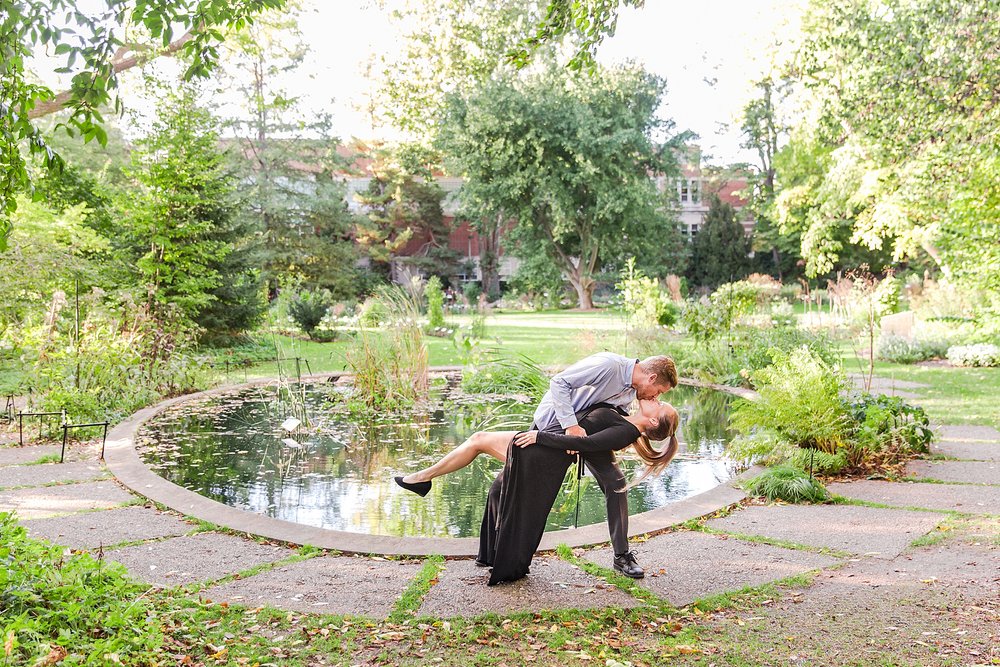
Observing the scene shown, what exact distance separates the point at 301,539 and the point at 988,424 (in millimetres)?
6651

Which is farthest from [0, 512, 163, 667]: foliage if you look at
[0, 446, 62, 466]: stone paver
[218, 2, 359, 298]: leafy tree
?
[218, 2, 359, 298]: leafy tree

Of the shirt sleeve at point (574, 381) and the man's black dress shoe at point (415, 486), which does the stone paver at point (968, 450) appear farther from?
the man's black dress shoe at point (415, 486)

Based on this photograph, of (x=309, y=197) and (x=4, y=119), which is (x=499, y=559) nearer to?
(x=4, y=119)

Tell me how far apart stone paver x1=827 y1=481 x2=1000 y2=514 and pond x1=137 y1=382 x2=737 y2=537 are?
977 millimetres

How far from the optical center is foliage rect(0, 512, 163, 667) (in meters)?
2.51

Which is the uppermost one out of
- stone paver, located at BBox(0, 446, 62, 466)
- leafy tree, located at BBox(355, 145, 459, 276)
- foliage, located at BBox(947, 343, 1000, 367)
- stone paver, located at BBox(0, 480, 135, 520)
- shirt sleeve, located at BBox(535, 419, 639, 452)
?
leafy tree, located at BBox(355, 145, 459, 276)

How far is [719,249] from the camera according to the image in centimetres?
3709

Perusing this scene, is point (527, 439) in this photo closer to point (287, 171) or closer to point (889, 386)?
point (889, 386)

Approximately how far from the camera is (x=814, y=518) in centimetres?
477

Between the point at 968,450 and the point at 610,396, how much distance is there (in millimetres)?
4448

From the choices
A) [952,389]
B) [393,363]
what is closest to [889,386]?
[952,389]

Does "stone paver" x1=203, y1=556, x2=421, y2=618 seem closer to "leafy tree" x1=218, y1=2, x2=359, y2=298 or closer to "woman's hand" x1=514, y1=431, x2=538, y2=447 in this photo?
"woman's hand" x1=514, y1=431, x2=538, y2=447

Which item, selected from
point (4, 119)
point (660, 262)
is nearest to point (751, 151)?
point (660, 262)

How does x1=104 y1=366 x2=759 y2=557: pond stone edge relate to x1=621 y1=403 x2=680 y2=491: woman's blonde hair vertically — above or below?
below
